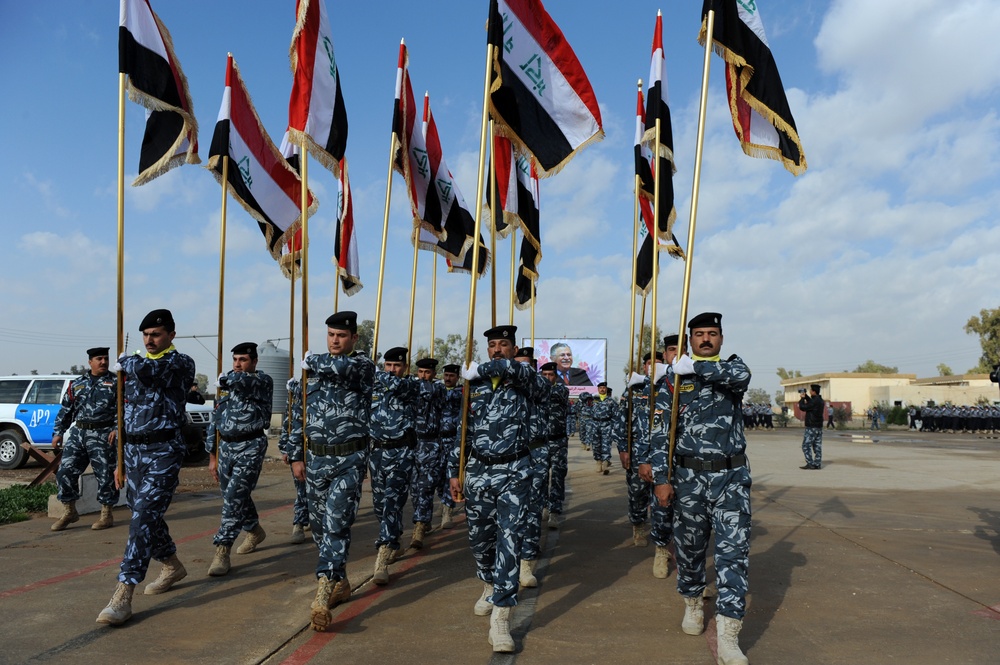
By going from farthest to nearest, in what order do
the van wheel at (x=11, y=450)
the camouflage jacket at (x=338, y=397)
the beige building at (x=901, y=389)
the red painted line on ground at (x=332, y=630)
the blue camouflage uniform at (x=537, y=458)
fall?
1. the beige building at (x=901, y=389)
2. the van wheel at (x=11, y=450)
3. the camouflage jacket at (x=338, y=397)
4. the blue camouflage uniform at (x=537, y=458)
5. the red painted line on ground at (x=332, y=630)

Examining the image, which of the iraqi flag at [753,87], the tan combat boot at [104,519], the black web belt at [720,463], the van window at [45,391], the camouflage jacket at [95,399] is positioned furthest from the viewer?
the van window at [45,391]

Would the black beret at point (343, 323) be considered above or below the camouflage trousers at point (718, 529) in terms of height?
above

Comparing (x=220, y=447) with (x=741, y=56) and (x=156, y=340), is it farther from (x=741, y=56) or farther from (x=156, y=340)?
(x=741, y=56)

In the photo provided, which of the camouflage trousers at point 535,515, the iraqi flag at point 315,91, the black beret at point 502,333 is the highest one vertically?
the iraqi flag at point 315,91

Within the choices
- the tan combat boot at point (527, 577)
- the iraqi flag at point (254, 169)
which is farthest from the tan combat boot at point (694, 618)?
the iraqi flag at point (254, 169)

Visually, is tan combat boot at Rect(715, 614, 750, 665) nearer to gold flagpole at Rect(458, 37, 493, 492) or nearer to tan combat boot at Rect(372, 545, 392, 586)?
gold flagpole at Rect(458, 37, 493, 492)

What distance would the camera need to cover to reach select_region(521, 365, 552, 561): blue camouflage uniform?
195 inches

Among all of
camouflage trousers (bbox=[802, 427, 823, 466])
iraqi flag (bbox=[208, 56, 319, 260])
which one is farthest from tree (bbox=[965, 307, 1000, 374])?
iraqi flag (bbox=[208, 56, 319, 260])

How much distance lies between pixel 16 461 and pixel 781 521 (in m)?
14.8

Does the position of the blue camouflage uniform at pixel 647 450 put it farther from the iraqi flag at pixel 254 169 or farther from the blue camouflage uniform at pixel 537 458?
the iraqi flag at pixel 254 169

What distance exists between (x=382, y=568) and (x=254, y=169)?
4637 millimetres

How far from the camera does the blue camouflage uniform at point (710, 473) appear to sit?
4219mm

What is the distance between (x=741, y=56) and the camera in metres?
5.62

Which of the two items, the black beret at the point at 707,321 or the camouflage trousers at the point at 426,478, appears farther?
the camouflage trousers at the point at 426,478
